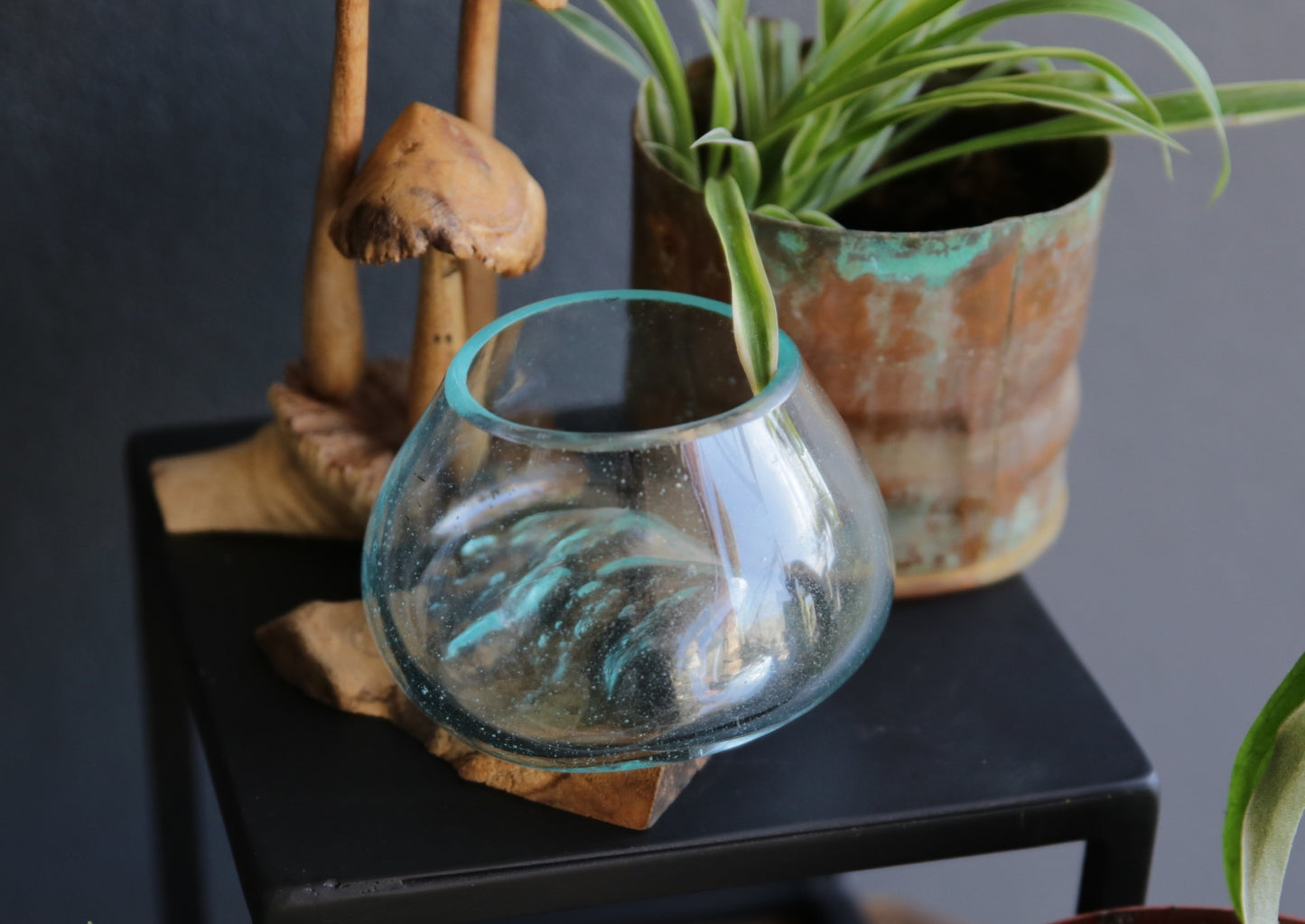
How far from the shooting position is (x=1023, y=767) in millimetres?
558

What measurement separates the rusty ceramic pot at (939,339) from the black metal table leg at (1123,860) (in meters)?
0.13

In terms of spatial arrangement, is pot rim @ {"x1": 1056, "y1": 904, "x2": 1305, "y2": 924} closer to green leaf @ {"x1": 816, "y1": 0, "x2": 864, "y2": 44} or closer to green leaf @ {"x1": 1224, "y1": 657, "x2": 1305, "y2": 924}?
green leaf @ {"x1": 1224, "y1": 657, "x2": 1305, "y2": 924}

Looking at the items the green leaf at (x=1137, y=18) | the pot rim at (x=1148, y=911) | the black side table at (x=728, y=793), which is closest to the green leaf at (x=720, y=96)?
the green leaf at (x=1137, y=18)

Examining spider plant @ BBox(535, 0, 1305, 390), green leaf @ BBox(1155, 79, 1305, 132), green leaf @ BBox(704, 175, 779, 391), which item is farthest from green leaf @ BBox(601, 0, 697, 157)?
green leaf @ BBox(1155, 79, 1305, 132)

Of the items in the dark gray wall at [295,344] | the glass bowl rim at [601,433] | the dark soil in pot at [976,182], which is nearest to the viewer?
the glass bowl rim at [601,433]


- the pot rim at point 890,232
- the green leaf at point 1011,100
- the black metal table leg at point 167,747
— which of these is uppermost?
the green leaf at point 1011,100

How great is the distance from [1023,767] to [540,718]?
206 mm

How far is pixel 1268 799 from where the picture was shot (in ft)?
1.50

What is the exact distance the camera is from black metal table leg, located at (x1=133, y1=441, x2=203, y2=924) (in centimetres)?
76

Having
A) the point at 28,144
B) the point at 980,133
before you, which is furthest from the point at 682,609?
the point at 28,144

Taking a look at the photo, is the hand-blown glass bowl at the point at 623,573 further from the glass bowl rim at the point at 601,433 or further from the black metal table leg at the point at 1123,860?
the black metal table leg at the point at 1123,860

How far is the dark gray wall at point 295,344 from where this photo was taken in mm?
759

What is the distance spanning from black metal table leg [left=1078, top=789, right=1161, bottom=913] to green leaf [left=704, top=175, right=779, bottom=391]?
24cm

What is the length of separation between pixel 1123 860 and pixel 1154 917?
0.15ft
